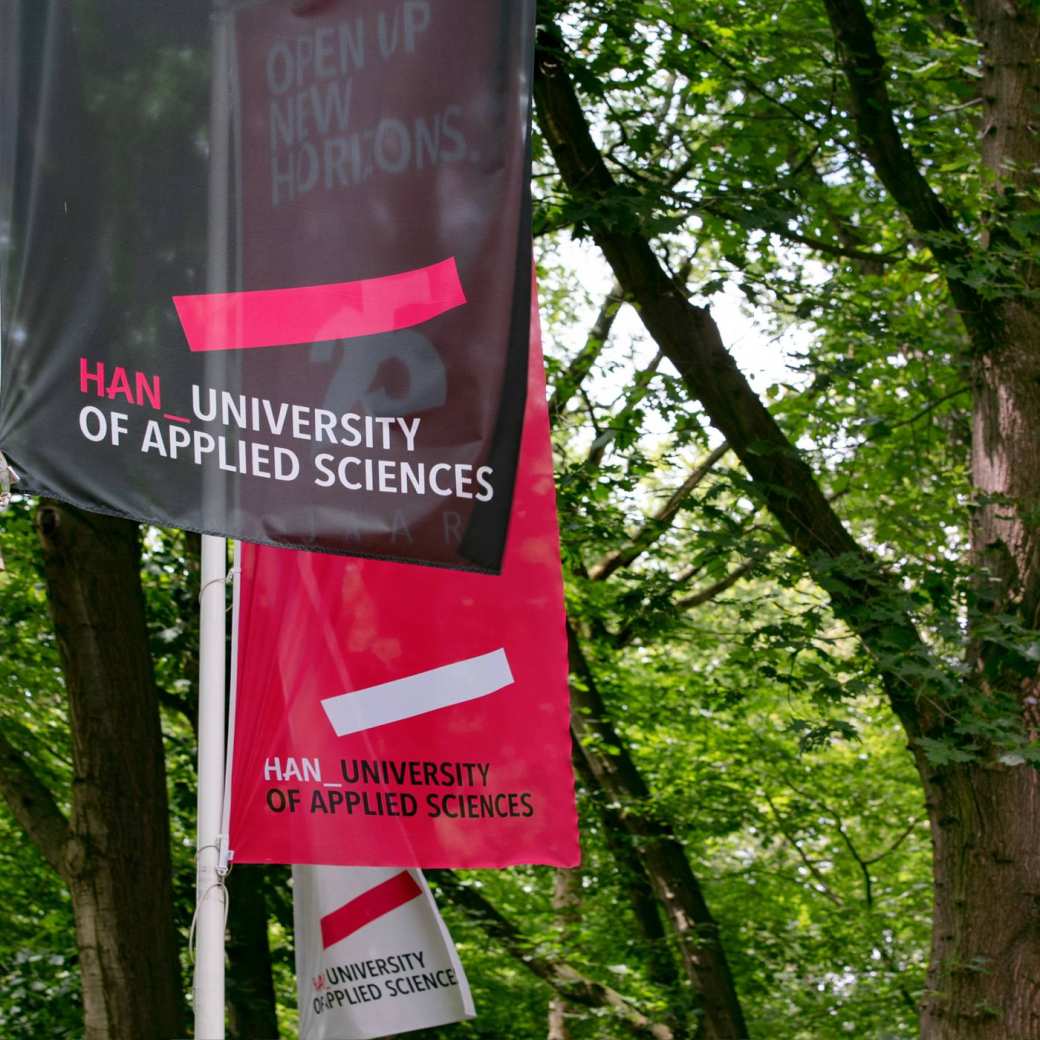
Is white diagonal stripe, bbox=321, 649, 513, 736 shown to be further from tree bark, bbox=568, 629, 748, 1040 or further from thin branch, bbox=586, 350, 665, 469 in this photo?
tree bark, bbox=568, 629, 748, 1040

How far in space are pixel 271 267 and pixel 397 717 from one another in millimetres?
1628

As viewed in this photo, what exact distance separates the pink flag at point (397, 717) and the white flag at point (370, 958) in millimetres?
3035

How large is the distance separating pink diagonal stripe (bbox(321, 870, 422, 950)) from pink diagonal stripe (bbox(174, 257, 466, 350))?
4.61m

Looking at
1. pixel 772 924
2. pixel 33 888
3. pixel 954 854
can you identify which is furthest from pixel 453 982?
Answer: pixel 772 924

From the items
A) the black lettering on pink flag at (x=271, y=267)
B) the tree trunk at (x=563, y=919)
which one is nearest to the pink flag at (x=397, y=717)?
the black lettering on pink flag at (x=271, y=267)

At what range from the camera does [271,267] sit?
4.12 metres

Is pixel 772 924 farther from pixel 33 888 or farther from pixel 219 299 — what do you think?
pixel 219 299

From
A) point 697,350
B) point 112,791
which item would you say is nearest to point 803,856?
point 697,350

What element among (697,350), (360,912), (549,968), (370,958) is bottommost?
(549,968)

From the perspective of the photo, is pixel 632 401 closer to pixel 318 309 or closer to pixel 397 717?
pixel 397 717

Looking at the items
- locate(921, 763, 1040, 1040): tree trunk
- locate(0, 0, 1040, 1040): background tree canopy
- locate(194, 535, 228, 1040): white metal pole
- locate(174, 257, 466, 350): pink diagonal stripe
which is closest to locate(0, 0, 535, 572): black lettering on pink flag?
locate(174, 257, 466, 350): pink diagonal stripe

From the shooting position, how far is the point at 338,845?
4.84m

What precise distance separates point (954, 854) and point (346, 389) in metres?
5.54

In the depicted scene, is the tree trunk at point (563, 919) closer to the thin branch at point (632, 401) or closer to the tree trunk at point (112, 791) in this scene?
the thin branch at point (632, 401)
